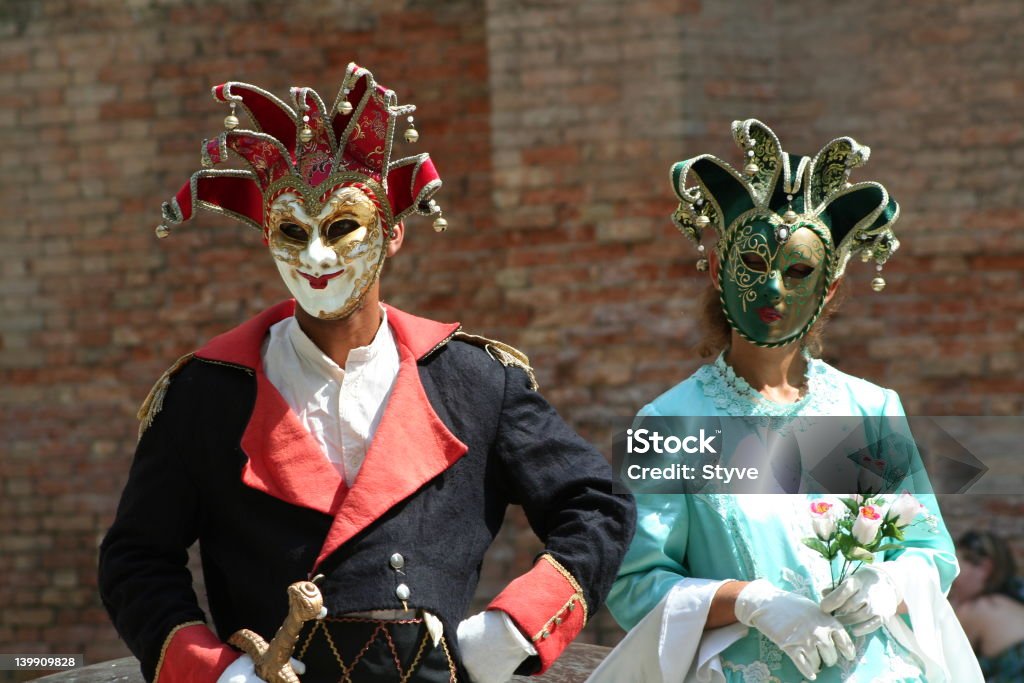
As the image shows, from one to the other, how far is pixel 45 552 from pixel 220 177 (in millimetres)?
4346

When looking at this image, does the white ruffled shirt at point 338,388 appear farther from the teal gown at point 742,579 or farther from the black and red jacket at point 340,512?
the teal gown at point 742,579

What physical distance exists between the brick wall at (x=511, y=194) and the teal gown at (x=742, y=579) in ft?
8.97

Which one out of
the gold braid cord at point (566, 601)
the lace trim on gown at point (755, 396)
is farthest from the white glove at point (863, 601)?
the gold braid cord at point (566, 601)

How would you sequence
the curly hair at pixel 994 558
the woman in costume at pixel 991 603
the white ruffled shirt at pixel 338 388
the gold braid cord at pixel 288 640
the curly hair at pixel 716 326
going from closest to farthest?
the gold braid cord at pixel 288 640 → the white ruffled shirt at pixel 338 388 → the curly hair at pixel 716 326 → the woman in costume at pixel 991 603 → the curly hair at pixel 994 558

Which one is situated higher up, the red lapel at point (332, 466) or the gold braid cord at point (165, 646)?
the red lapel at point (332, 466)

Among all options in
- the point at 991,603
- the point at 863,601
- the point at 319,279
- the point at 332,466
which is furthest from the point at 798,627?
the point at 991,603

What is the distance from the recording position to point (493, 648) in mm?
3262

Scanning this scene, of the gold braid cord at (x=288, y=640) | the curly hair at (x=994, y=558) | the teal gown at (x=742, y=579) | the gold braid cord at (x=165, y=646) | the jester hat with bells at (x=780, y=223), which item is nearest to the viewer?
the gold braid cord at (x=288, y=640)

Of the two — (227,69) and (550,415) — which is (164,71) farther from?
(550,415)

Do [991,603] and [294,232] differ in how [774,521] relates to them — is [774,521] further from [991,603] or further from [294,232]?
[991,603]

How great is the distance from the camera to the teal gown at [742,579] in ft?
12.0

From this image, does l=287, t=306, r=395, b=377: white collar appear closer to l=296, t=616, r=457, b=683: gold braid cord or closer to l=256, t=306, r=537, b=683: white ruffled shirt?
l=256, t=306, r=537, b=683: white ruffled shirt

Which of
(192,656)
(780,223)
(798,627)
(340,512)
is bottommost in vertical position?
(798,627)

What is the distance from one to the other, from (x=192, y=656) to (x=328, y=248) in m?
0.91
